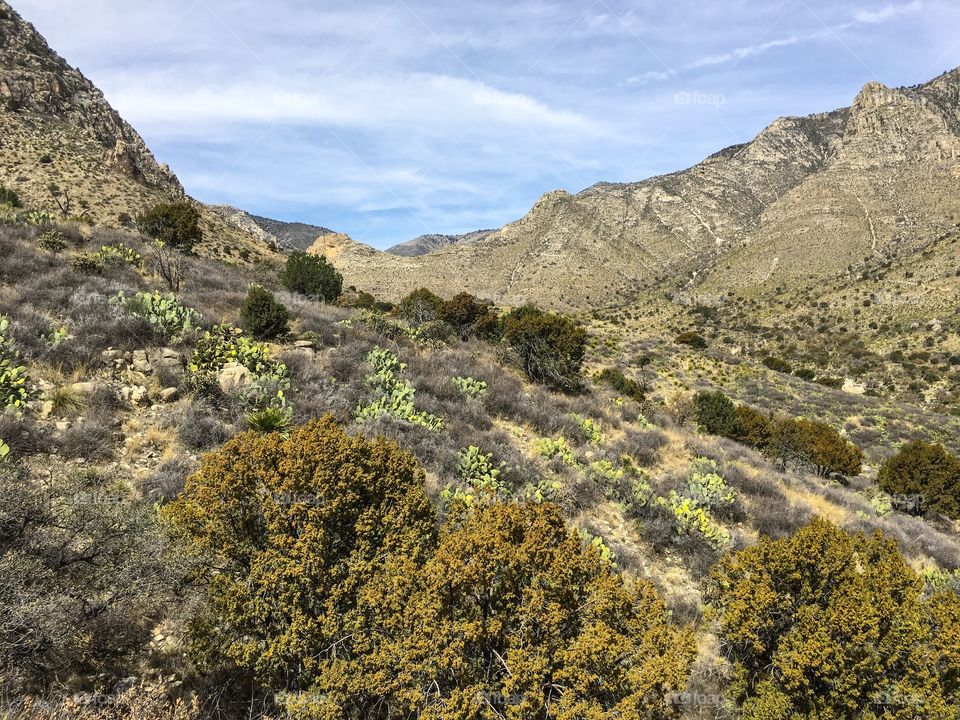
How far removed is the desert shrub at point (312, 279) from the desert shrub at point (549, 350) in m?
8.63

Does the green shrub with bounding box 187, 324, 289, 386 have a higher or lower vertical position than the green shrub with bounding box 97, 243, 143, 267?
lower

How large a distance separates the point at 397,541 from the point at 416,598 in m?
0.69

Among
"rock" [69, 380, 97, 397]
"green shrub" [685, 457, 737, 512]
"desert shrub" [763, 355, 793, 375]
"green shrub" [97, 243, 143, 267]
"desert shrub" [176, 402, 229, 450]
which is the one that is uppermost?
"green shrub" [97, 243, 143, 267]

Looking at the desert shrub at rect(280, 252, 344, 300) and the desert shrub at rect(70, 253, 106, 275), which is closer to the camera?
the desert shrub at rect(70, 253, 106, 275)

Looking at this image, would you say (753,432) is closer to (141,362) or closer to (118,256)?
(141,362)

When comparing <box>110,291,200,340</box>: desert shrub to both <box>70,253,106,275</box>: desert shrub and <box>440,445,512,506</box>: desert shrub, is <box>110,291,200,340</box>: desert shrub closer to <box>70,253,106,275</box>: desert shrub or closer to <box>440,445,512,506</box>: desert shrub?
<box>70,253,106,275</box>: desert shrub

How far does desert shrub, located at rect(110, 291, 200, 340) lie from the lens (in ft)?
29.9

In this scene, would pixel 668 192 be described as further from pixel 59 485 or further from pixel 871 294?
pixel 59 485

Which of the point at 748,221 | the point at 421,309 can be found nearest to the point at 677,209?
the point at 748,221

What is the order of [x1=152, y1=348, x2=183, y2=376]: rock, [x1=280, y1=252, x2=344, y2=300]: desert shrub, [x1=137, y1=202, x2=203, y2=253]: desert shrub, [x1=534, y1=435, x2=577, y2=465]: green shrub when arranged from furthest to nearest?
[x1=280, y1=252, x2=344, y2=300]: desert shrub < [x1=137, y1=202, x2=203, y2=253]: desert shrub < [x1=534, y1=435, x2=577, y2=465]: green shrub < [x1=152, y1=348, x2=183, y2=376]: rock

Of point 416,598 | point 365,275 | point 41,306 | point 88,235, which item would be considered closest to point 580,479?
point 416,598

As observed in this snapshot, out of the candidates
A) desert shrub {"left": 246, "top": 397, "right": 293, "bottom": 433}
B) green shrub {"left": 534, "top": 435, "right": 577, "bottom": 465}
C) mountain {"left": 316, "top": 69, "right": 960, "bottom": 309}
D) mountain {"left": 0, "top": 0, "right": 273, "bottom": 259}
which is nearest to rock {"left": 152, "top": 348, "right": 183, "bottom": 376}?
desert shrub {"left": 246, "top": 397, "right": 293, "bottom": 433}

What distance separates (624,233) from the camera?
297ft

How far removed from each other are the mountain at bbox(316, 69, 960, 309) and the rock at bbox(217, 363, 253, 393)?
216 feet
